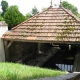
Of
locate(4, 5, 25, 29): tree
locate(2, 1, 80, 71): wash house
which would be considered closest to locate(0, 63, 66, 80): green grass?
locate(2, 1, 80, 71): wash house

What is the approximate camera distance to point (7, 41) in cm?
1317

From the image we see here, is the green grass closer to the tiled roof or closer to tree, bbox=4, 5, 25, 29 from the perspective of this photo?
the tiled roof

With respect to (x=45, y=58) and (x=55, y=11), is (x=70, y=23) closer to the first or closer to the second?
(x=55, y=11)

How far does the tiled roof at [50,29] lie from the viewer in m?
11.8

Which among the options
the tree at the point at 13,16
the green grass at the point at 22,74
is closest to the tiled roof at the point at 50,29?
the green grass at the point at 22,74

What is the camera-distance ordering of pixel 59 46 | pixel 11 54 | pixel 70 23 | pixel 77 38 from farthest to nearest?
pixel 59 46
pixel 11 54
pixel 70 23
pixel 77 38

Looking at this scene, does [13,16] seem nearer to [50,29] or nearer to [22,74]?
[50,29]

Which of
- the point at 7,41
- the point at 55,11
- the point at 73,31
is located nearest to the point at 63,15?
the point at 55,11

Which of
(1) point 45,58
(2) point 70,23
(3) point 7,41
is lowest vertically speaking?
(1) point 45,58

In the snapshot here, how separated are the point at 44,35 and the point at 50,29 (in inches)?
25.2

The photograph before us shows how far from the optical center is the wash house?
38.6ft

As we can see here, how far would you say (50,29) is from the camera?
12.5 meters

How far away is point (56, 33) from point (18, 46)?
3.01 meters

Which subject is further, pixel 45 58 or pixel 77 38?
pixel 45 58
